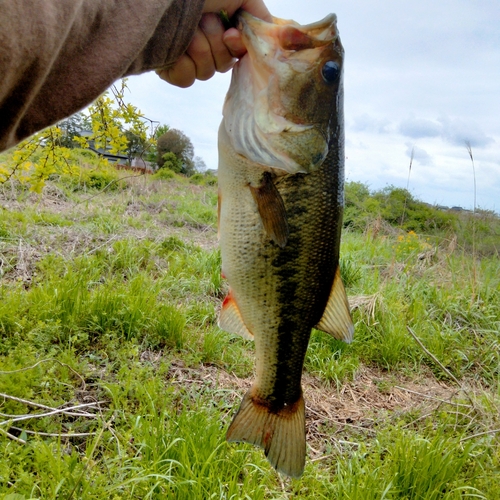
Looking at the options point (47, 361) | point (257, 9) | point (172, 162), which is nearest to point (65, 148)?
point (47, 361)

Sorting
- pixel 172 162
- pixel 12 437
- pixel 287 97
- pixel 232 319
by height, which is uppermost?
pixel 172 162

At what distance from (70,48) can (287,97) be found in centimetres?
72

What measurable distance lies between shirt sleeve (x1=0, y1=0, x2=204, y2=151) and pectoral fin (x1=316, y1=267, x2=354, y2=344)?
979 millimetres

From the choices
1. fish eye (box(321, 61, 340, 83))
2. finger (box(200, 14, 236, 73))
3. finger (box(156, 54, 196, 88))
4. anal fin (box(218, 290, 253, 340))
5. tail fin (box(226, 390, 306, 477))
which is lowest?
tail fin (box(226, 390, 306, 477))

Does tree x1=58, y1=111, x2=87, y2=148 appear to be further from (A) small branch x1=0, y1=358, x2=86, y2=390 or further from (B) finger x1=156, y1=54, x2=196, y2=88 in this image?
(A) small branch x1=0, y1=358, x2=86, y2=390

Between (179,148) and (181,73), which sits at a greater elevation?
(179,148)

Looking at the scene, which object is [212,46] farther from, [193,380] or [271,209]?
[193,380]

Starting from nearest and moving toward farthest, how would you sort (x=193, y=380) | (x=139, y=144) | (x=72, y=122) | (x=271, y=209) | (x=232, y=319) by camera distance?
(x=271, y=209) → (x=232, y=319) → (x=193, y=380) → (x=139, y=144) → (x=72, y=122)

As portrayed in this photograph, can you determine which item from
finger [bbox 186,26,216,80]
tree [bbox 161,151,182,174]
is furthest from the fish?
tree [bbox 161,151,182,174]

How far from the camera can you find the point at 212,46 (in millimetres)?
1567

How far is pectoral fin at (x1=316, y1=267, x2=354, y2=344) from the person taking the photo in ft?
5.25

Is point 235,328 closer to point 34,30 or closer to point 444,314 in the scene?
point 34,30

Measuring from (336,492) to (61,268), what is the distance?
3105 mm

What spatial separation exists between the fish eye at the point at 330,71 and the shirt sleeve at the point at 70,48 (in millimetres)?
457
